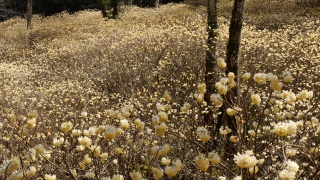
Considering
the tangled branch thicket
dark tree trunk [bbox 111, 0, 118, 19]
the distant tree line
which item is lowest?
the tangled branch thicket

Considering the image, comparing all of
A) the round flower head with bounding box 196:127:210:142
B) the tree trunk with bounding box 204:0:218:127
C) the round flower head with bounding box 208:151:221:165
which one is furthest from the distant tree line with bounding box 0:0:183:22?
the round flower head with bounding box 208:151:221:165

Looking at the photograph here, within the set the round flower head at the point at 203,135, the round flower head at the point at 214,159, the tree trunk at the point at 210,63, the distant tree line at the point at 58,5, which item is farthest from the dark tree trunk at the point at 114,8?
the round flower head at the point at 214,159

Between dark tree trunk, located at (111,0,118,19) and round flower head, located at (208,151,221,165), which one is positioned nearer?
round flower head, located at (208,151,221,165)

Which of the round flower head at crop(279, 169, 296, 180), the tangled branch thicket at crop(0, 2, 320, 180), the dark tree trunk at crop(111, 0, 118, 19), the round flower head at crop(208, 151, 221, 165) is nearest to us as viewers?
the round flower head at crop(279, 169, 296, 180)

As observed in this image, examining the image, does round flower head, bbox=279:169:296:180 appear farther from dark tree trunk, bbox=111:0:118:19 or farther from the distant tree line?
the distant tree line

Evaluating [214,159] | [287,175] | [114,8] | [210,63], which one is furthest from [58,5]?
[287,175]

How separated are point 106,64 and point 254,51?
11.3 feet

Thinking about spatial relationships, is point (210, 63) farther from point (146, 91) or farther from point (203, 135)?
point (203, 135)

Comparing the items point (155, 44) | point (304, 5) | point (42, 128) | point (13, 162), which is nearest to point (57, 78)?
point (155, 44)

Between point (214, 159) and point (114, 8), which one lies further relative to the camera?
point (114, 8)

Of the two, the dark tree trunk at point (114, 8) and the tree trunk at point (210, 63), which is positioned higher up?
the dark tree trunk at point (114, 8)

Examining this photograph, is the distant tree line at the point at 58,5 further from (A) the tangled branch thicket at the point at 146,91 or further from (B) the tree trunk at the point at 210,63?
(B) the tree trunk at the point at 210,63

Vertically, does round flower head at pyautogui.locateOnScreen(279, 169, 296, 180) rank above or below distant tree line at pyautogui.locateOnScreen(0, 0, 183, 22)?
below

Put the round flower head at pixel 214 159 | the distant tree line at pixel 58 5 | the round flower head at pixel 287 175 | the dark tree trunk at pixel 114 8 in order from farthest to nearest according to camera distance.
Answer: the distant tree line at pixel 58 5
the dark tree trunk at pixel 114 8
the round flower head at pixel 214 159
the round flower head at pixel 287 175
